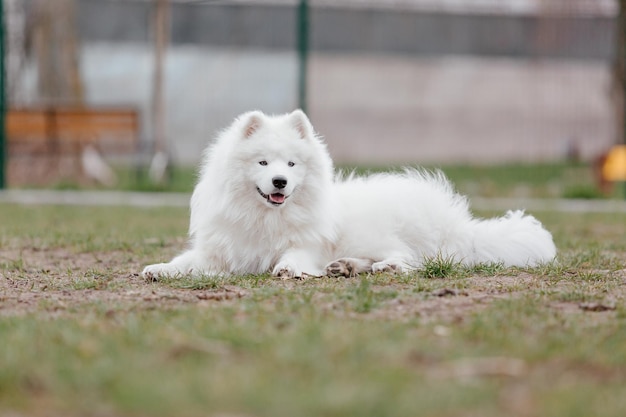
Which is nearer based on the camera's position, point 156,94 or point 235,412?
point 235,412

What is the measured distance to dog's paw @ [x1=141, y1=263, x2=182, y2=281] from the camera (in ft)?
19.9

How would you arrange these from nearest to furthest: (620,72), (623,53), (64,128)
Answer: (64,128) → (623,53) → (620,72)

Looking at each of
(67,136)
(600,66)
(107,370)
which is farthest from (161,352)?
(600,66)

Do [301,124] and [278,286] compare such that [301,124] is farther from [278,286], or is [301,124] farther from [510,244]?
[510,244]

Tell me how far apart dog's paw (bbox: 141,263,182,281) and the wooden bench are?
1073 centimetres

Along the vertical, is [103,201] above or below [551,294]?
below

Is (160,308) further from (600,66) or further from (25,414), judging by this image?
(600,66)

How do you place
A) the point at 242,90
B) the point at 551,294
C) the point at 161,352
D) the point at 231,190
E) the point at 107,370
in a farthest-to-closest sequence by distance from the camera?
the point at 242,90
the point at 231,190
the point at 551,294
the point at 161,352
the point at 107,370

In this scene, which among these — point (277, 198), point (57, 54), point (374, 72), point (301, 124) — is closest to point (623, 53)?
point (374, 72)

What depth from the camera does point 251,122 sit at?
252 inches

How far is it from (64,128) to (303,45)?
4.33 m

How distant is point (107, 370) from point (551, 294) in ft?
8.51

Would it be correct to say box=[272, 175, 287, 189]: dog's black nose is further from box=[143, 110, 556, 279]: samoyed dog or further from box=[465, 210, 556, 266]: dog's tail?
box=[465, 210, 556, 266]: dog's tail

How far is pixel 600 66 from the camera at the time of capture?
65.8 ft
